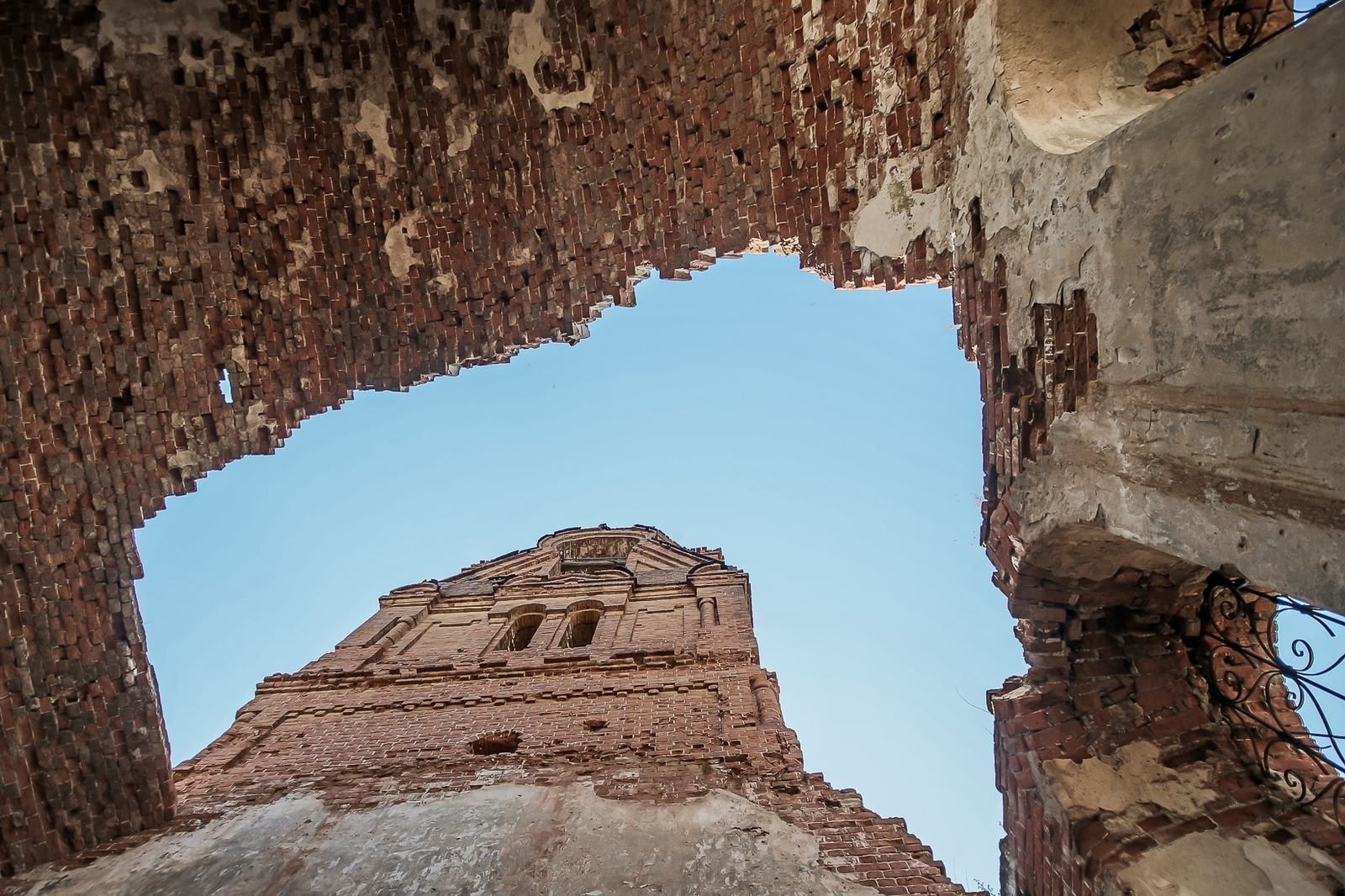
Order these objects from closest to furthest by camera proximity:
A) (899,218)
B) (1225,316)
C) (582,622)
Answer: (1225,316), (899,218), (582,622)

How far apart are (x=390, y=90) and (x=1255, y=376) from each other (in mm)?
5728

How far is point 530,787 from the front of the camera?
228 inches

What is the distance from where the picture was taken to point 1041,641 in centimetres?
446

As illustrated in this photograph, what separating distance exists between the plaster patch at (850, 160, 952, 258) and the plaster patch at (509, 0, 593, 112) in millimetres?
2308

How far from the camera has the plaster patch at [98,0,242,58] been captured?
5.23 m

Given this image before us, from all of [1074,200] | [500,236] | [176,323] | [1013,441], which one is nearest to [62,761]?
[176,323]

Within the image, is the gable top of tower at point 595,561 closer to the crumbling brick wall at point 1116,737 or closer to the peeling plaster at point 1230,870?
the crumbling brick wall at point 1116,737

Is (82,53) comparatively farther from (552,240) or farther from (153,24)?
(552,240)

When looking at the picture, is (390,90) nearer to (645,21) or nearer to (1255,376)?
(645,21)

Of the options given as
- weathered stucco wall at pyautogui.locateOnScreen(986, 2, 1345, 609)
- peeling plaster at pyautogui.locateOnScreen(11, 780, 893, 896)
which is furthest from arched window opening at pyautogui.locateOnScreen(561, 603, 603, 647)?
weathered stucco wall at pyautogui.locateOnScreen(986, 2, 1345, 609)

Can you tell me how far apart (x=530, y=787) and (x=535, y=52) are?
216 inches

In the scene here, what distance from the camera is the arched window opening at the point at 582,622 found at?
1293 centimetres

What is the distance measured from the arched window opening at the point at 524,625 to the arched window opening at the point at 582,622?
0.53m

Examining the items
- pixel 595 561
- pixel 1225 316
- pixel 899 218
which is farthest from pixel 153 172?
pixel 595 561
